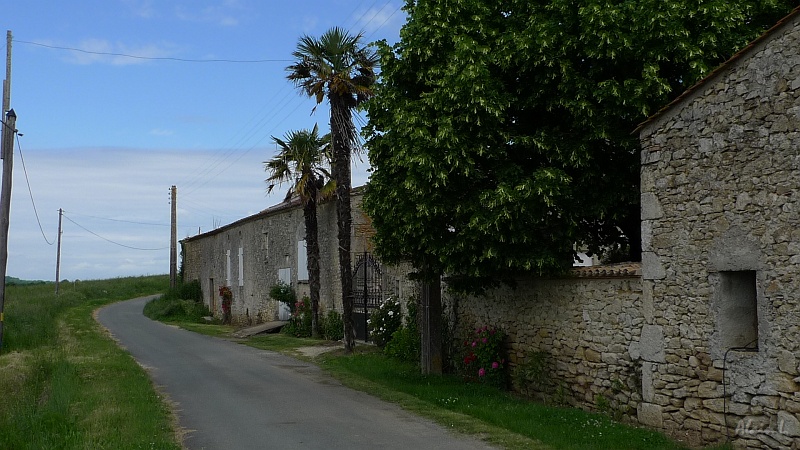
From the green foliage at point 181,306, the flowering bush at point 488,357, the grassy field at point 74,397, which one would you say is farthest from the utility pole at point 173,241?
the flowering bush at point 488,357

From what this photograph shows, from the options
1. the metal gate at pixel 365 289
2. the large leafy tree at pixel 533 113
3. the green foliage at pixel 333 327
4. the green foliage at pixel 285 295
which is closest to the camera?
the large leafy tree at pixel 533 113

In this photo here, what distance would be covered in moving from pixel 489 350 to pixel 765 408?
629 centimetres

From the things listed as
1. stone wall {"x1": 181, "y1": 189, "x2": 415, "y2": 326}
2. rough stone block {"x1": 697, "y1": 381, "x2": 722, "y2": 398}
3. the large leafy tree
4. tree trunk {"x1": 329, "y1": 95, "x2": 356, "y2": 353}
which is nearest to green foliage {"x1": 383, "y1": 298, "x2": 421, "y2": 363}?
stone wall {"x1": 181, "y1": 189, "x2": 415, "y2": 326}

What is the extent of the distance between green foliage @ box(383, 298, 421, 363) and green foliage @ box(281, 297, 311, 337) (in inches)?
305

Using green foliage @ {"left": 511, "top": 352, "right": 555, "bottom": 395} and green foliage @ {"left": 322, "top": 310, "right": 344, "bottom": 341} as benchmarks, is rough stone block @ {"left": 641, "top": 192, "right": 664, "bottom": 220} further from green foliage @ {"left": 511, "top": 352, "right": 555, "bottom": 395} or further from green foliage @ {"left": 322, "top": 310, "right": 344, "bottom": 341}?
green foliage @ {"left": 322, "top": 310, "right": 344, "bottom": 341}

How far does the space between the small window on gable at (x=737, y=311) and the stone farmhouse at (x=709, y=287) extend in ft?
0.04

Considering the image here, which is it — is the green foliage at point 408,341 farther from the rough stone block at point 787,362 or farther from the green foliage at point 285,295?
the rough stone block at point 787,362

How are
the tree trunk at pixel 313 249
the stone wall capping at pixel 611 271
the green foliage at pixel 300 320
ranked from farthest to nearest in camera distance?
1. the green foliage at pixel 300 320
2. the tree trunk at pixel 313 249
3. the stone wall capping at pixel 611 271

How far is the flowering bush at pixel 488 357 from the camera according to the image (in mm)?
14688

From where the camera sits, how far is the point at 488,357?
48.5 feet

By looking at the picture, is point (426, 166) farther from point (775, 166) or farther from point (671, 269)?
point (775, 166)

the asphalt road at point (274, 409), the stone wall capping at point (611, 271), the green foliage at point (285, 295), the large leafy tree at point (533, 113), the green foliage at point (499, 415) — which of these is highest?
the large leafy tree at point (533, 113)

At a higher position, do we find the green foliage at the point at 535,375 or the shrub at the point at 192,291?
the shrub at the point at 192,291

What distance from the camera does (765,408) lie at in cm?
902
